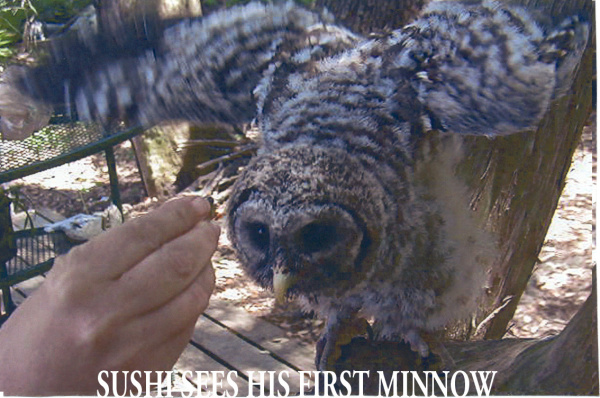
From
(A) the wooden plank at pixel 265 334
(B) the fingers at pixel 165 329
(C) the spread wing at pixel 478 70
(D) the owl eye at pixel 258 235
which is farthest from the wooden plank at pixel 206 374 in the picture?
(C) the spread wing at pixel 478 70

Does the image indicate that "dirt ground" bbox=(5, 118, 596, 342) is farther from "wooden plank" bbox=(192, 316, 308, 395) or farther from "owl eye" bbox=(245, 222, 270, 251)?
"owl eye" bbox=(245, 222, 270, 251)

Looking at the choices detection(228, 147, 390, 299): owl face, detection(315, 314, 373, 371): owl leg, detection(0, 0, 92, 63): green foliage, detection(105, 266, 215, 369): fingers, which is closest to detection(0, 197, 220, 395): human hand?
detection(105, 266, 215, 369): fingers

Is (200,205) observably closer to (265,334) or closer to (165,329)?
(165,329)

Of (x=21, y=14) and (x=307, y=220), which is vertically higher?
(x=21, y=14)

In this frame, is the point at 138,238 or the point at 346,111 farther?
the point at 346,111

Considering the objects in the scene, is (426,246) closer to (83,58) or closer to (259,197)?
(259,197)

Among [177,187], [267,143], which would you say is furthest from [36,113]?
[177,187]

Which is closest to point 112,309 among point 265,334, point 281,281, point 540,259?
point 281,281

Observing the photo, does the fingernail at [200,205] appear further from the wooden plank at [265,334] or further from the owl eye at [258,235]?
the wooden plank at [265,334]
